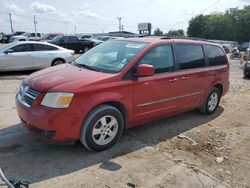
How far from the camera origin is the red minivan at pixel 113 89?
13.8 ft

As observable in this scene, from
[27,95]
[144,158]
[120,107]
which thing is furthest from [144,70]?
[27,95]

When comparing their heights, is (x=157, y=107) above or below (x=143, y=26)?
below

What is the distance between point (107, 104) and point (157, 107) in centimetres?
117

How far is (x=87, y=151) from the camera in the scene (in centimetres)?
467

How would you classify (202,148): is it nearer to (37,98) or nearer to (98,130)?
(98,130)

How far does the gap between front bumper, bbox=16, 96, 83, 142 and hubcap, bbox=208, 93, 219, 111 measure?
3706mm

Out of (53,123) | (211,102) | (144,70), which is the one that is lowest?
(211,102)

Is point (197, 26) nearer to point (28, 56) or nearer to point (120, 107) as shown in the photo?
point (28, 56)

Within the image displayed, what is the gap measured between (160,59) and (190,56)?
0.98 meters

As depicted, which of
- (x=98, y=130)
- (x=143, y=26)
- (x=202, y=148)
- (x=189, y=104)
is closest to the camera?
(x=98, y=130)

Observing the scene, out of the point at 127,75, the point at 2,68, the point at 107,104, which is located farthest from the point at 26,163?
the point at 2,68

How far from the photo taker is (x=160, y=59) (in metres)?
5.44

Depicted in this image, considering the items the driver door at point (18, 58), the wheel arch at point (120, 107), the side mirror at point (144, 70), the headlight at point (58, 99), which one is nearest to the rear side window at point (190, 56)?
the side mirror at point (144, 70)

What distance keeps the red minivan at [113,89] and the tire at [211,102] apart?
0.80 feet
